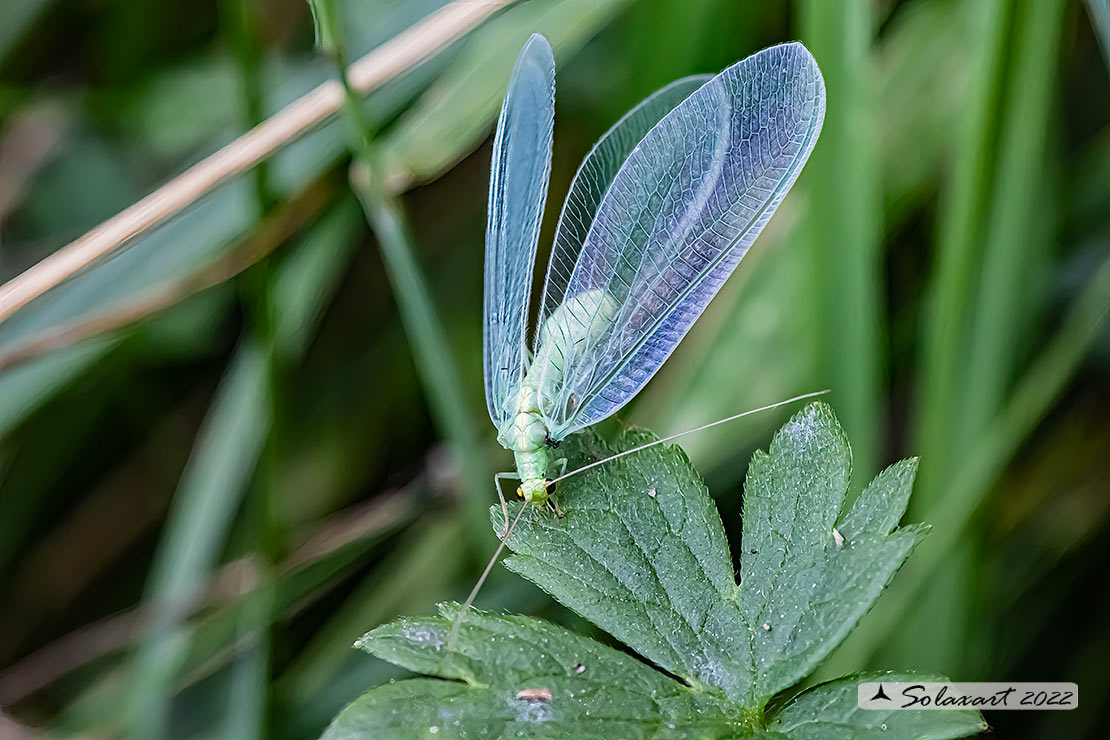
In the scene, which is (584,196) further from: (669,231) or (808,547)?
(808,547)

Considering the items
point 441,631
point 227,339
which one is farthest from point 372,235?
point 441,631

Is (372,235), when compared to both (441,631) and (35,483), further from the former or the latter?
(441,631)

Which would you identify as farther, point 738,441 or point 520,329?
point 738,441

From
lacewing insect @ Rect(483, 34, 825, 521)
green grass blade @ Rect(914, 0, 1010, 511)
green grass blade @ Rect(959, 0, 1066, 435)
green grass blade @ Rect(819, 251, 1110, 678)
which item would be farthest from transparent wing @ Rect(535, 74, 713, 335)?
green grass blade @ Rect(819, 251, 1110, 678)

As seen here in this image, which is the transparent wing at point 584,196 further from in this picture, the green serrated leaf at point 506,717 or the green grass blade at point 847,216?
the green serrated leaf at point 506,717

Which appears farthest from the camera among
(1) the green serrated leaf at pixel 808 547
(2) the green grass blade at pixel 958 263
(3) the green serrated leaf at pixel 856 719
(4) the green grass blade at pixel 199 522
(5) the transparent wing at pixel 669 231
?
(4) the green grass blade at pixel 199 522

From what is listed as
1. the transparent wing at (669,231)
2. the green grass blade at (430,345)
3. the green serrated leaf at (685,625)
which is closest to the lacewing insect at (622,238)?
the transparent wing at (669,231)

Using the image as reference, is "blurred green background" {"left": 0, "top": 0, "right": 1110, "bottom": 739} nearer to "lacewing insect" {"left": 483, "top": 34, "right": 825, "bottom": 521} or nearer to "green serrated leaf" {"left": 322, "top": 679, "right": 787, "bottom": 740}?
"lacewing insect" {"left": 483, "top": 34, "right": 825, "bottom": 521}
